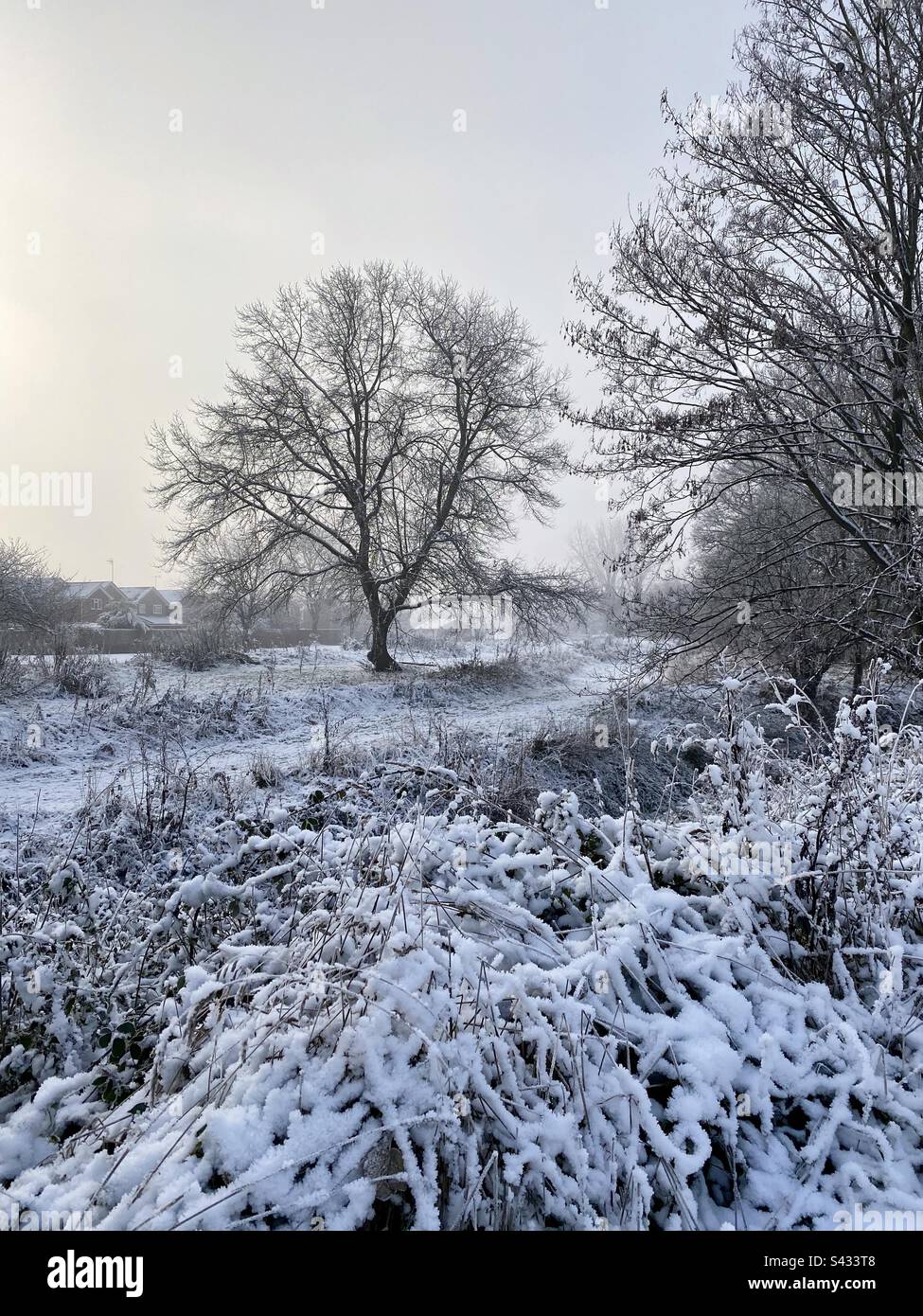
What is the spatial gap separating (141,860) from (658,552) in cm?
665

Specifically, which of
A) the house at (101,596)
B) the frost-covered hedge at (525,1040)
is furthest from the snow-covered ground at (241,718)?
the house at (101,596)

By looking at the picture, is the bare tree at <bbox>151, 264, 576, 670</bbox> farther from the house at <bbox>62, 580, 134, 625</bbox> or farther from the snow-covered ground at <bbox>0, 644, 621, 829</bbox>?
the house at <bbox>62, 580, 134, 625</bbox>

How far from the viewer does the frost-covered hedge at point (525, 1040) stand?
5.09 feet

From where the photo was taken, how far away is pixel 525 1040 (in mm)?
1809

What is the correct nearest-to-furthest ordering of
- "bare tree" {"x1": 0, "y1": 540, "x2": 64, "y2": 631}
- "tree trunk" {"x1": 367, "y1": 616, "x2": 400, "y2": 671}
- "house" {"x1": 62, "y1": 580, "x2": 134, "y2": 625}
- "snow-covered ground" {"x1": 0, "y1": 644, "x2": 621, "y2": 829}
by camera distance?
1. "snow-covered ground" {"x1": 0, "y1": 644, "x2": 621, "y2": 829}
2. "bare tree" {"x1": 0, "y1": 540, "x2": 64, "y2": 631}
3. "tree trunk" {"x1": 367, "y1": 616, "x2": 400, "y2": 671}
4. "house" {"x1": 62, "y1": 580, "x2": 134, "y2": 625}

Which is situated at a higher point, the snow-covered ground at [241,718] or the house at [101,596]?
the house at [101,596]

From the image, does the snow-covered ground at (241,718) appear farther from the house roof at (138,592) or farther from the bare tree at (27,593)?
the house roof at (138,592)

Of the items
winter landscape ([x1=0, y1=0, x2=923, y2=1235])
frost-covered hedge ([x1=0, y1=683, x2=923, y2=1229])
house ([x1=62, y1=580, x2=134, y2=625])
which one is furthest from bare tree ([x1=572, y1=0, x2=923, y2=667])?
house ([x1=62, y1=580, x2=134, y2=625])

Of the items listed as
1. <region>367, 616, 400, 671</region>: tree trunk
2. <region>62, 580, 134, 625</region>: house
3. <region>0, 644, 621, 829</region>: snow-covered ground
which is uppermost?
<region>62, 580, 134, 625</region>: house

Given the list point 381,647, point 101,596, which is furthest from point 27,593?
point 101,596

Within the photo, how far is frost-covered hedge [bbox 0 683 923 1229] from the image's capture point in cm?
155
